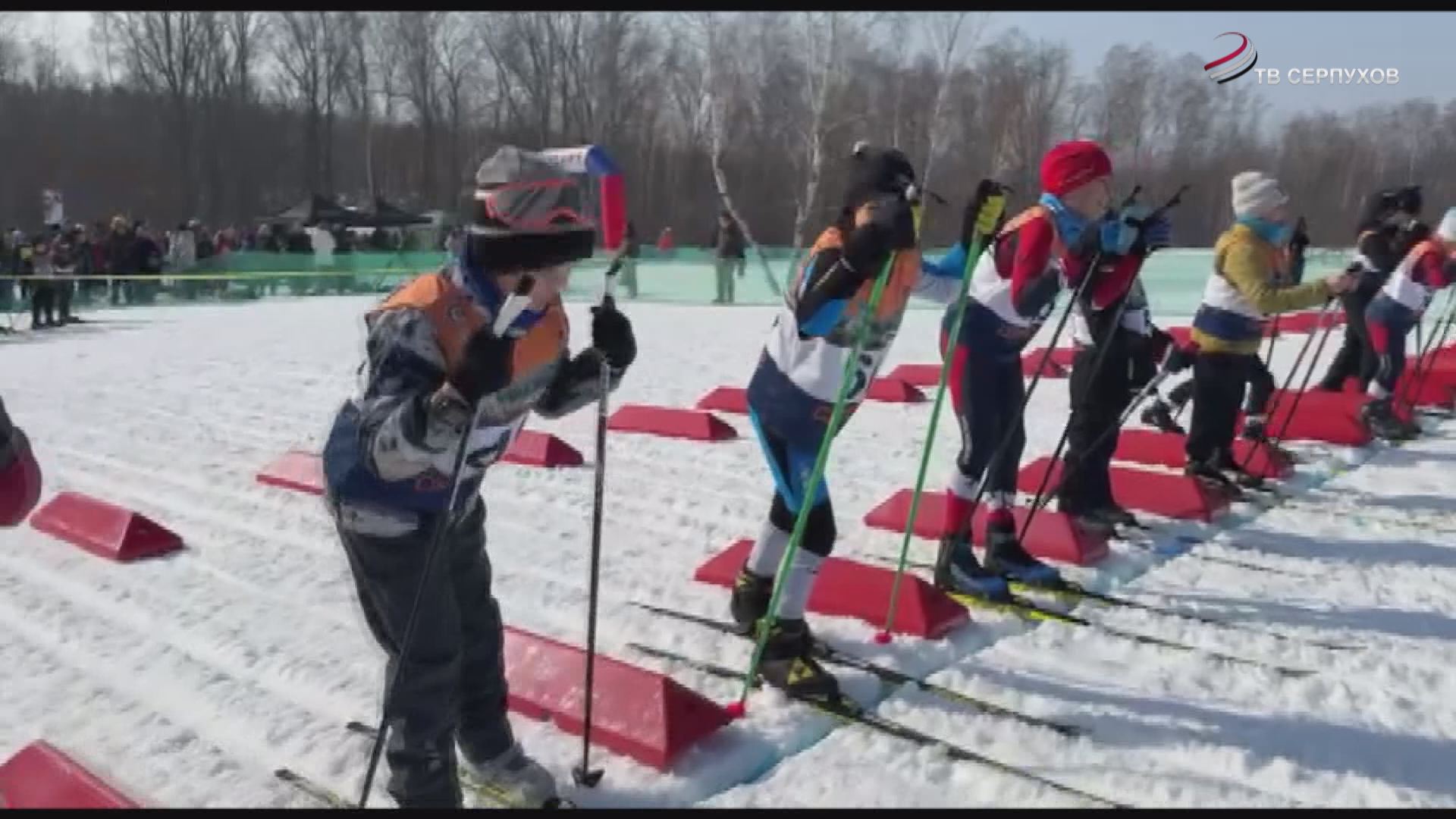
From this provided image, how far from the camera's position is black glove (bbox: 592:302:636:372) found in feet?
9.94

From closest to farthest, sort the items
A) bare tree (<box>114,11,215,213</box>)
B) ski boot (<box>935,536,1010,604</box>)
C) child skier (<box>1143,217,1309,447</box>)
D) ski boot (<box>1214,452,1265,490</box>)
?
ski boot (<box>935,536,1010,604</box>) < ski boot (<box>1214,452,1265,490</box>) < child skier (<box>1143,217,1309,447</box>) < bare tree (<box>114,11,215,213</box>)

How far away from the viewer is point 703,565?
17.0 ft

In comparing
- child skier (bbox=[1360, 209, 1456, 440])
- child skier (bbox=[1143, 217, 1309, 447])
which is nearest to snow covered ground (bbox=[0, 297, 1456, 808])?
child skier (bbox=[1360, 209, 1456, 440])

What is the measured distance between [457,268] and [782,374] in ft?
4.78

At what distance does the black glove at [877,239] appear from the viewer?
3447mm

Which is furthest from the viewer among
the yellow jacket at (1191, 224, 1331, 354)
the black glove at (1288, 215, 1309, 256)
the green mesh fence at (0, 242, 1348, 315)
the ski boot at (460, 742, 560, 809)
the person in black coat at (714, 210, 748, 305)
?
the person in black coat at (714, 210, 748, 305)

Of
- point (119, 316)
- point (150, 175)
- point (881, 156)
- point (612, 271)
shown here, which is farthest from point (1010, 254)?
point (150, 175)

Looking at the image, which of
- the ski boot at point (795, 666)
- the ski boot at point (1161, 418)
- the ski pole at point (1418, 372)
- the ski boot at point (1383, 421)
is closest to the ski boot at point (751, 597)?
the ski boot at point (795, 666)

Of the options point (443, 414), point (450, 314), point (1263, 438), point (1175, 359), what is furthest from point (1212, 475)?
point (443, 414)

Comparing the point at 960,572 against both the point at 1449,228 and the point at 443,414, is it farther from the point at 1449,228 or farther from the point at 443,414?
the point at 1449,228

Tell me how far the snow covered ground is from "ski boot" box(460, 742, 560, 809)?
0.41 ft

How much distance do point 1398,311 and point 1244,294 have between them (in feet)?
10.3

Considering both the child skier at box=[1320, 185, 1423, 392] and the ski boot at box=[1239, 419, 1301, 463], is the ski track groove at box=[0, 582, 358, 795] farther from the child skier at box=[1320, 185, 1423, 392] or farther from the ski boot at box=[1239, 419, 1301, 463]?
the child skier at box=[1320, 185, 1423, 392]

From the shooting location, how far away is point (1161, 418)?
26.9 ft
